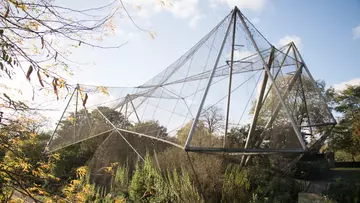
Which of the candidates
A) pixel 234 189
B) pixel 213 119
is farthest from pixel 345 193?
pixel 213 119

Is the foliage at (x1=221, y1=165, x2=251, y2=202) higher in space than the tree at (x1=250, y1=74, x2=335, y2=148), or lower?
lower

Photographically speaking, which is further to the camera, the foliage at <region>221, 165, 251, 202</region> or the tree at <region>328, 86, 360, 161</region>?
the tree at <region>328, 86, 360, 161</region>

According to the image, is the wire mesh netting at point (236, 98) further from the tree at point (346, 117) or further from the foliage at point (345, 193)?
the tree at point (346, 117)

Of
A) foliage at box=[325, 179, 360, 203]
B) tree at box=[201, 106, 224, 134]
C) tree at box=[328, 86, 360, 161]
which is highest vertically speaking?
tree at box=[328, 86, 360, 161]

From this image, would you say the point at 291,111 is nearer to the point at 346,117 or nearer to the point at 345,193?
the point at 345,193

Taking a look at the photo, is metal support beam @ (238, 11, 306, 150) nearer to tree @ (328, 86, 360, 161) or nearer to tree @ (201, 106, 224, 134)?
tree @ (201, 106, 224, 134)

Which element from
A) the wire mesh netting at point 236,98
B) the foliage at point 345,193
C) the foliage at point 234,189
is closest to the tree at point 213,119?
the wire mesh netting at point 236,98

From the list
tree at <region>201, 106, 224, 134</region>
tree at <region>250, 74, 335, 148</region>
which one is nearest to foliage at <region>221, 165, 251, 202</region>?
tree at <region>250, 74, 335, 148</region>

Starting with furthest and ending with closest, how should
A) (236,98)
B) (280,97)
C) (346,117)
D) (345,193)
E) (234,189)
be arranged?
1. (346,117)
2. (236,98)
3. (345,193)
4. (234,189)
5. (280,97)

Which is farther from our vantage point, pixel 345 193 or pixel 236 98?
pixel 236 98

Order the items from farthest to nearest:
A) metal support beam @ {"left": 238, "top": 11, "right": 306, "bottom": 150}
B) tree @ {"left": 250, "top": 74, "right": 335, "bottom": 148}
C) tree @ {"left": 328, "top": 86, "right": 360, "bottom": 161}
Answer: tree @ {"left": 328, "top": 86, "right": 360, "bottom": 161} < tree @ {"left": 250, "top": 74, "right": 335, "bottom": 148} < metal support beam @ {"left": 238, "top": 11, "right": 306, "bottom": 150}

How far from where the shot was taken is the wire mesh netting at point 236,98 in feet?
18.0

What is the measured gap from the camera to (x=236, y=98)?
6.21m

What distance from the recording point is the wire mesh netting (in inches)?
216
